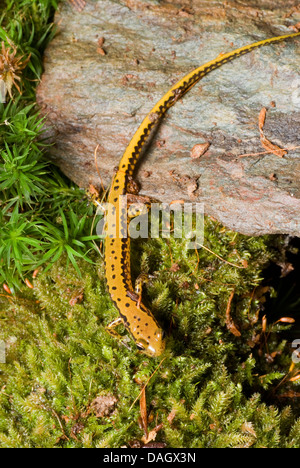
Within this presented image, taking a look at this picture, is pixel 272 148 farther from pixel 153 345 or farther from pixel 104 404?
pixel 104 404

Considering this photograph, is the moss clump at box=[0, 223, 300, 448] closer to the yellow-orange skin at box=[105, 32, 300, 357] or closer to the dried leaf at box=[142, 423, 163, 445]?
the dried leaf at box=[142, 423, 163, 445]

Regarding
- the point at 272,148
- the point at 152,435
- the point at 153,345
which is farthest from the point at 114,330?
the point at 272,148

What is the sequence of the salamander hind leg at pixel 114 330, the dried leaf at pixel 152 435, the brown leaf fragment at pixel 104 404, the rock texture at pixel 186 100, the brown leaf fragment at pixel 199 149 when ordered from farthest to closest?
the brown leaf fragment at pixel 199 149
the rock texture at pixel 186 100
the salamander hind leg at pixel 114 330
the brown leaf fragment at pixel 104 404
the dried leaf at pixel 152 435

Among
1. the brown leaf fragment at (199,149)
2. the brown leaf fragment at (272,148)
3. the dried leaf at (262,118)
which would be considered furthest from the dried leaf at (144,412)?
the dried leaf at (262,118)

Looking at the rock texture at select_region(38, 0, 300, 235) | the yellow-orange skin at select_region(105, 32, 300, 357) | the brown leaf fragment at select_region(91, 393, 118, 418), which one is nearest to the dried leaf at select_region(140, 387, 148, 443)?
the brown leaf fragment at select_region(91, 393, 118, 418)

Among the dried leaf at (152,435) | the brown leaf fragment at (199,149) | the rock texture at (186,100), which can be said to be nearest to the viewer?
the dried leaf at (152,435)

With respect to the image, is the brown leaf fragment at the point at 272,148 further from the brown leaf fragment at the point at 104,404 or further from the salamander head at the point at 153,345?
the brown leaf fragment at the point at 104,404
